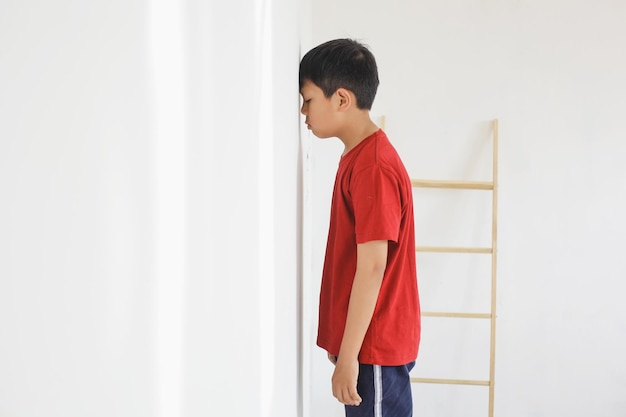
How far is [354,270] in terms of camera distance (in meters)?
1.34

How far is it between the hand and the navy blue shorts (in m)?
0.04

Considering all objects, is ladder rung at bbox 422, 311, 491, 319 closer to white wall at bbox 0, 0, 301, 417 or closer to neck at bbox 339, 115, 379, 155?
neck at bbox 339, 115, 379, 155

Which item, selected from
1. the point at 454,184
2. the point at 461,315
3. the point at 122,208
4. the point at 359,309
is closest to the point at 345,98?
the point at 359,309

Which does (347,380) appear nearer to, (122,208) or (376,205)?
(376,205)

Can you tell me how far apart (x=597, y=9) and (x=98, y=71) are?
247 centimetres

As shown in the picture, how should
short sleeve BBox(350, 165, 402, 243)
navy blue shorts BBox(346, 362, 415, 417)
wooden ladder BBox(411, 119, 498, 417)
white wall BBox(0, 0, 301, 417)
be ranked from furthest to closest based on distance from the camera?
1. wooden ladder BBox(411, 119, 498, 417)
2. navy blue shorts BBox(346, 362, 415, 417)
3. short sleeve BBox(350, 165, 402, 243)
4. white wall BBox(0, 0, 301, 417)

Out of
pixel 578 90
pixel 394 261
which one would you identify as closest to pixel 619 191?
pixel 578 90

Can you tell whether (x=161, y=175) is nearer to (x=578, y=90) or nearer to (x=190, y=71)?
(x=190, y=71)

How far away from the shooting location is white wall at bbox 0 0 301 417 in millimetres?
211

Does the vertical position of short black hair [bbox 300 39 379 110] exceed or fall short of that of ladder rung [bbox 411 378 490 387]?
it exceeds it

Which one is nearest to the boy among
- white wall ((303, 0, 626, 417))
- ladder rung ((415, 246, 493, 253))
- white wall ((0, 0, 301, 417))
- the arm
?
the arm

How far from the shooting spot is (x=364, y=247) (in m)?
1.21

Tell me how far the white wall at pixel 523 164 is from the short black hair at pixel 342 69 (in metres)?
1.05

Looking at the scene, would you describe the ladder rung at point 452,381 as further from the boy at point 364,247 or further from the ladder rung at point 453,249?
the boy at point 364,247
